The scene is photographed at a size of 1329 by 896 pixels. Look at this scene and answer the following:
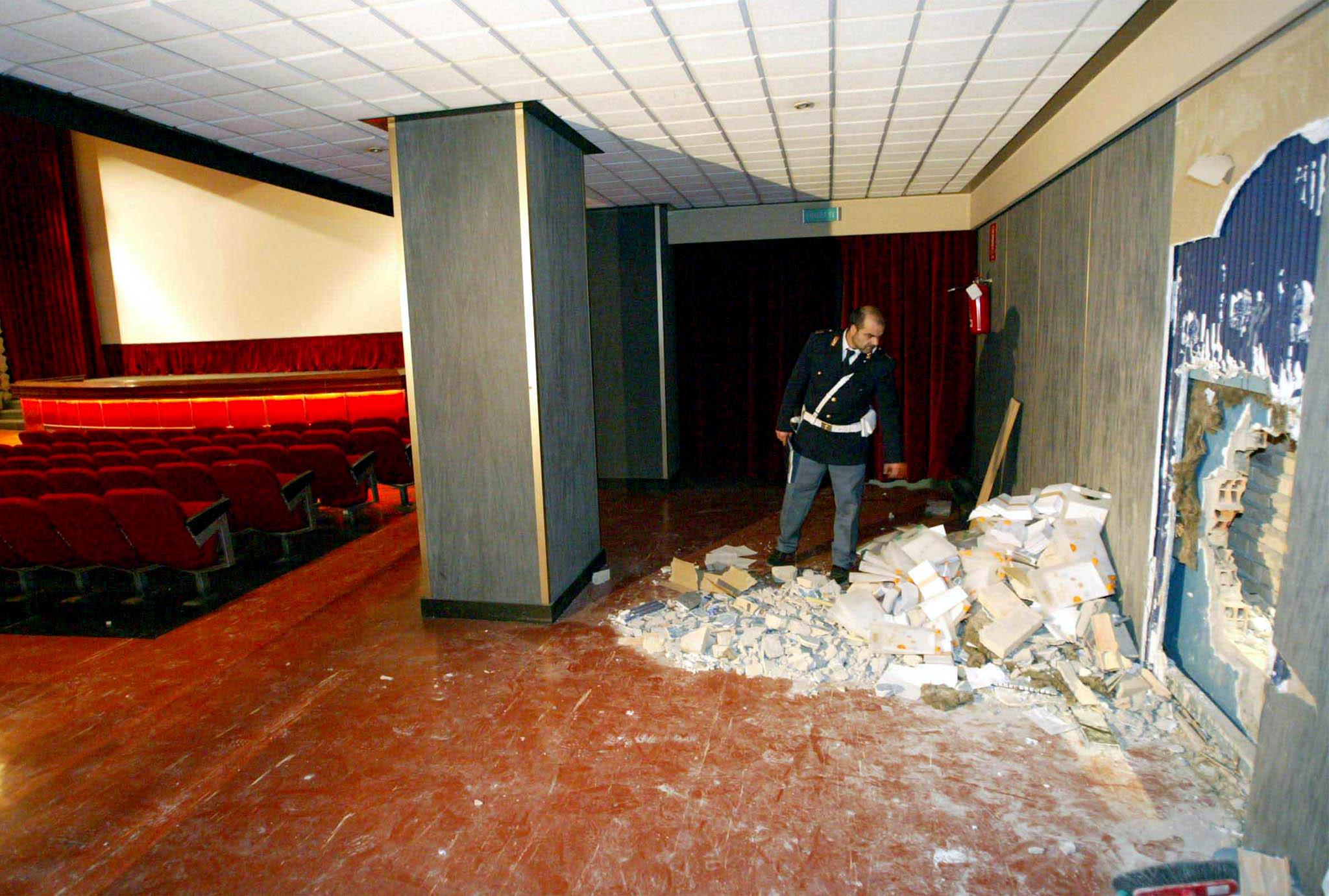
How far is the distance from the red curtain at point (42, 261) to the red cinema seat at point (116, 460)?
30.6 ft

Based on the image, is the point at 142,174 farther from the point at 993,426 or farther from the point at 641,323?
the point at 993,426

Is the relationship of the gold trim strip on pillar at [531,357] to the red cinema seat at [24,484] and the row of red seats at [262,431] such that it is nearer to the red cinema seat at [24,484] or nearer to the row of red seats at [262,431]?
the row of red seats at [262,431]

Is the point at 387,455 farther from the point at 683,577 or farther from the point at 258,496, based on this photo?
the point at 683,577

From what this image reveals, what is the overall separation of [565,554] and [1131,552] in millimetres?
2531

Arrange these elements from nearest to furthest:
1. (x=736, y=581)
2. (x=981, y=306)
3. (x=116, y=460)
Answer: (x=736, y=581) < (x=116, y=460) < (x=981, y=306)

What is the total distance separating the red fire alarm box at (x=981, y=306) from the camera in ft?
18.1

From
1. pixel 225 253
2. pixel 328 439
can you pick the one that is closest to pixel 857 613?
pixel 328 439

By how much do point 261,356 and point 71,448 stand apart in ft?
20.6

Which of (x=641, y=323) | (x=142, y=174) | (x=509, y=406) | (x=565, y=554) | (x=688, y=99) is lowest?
(x=565, y=554)

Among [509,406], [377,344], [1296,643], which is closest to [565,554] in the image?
[509,406]

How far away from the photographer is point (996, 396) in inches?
211

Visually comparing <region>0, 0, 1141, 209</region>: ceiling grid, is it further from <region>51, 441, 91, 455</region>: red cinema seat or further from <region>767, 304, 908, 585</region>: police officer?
<region>51, 441, 91, 455</region>: red cinema seat

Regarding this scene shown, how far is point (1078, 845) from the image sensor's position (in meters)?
2.04

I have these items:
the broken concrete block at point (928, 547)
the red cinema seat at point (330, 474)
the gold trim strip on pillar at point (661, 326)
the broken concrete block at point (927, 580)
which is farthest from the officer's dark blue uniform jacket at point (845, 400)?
the red cinema seat at point (330, 474)
